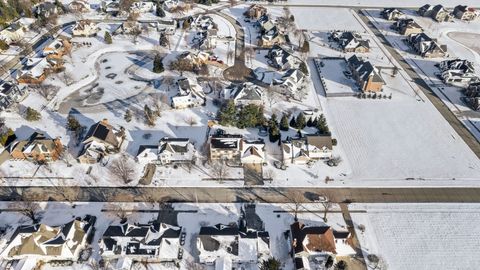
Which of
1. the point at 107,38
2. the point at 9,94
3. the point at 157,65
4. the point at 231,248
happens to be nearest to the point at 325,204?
the point at 231,248

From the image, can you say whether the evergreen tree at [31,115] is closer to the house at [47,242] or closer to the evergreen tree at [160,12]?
the house at [47,242]

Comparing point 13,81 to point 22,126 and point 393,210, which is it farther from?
point 393,210

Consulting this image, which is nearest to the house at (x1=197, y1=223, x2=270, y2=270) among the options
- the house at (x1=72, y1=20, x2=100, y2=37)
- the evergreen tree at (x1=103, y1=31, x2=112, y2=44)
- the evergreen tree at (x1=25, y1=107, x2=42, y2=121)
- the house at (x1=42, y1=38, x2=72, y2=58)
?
the evergreen tree at (x1=25, y1=107, x2=42, y2=121)

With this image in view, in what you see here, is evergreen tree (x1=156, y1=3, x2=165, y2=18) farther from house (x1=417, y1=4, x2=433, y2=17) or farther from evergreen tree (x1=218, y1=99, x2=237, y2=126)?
house (x1=417, y1=4, x2=433, y2=17)

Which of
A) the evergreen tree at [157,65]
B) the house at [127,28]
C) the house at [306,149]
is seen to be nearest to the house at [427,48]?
the house at [306,149]

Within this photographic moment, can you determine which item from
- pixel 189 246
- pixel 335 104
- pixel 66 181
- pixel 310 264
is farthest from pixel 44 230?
pixel 335 104
